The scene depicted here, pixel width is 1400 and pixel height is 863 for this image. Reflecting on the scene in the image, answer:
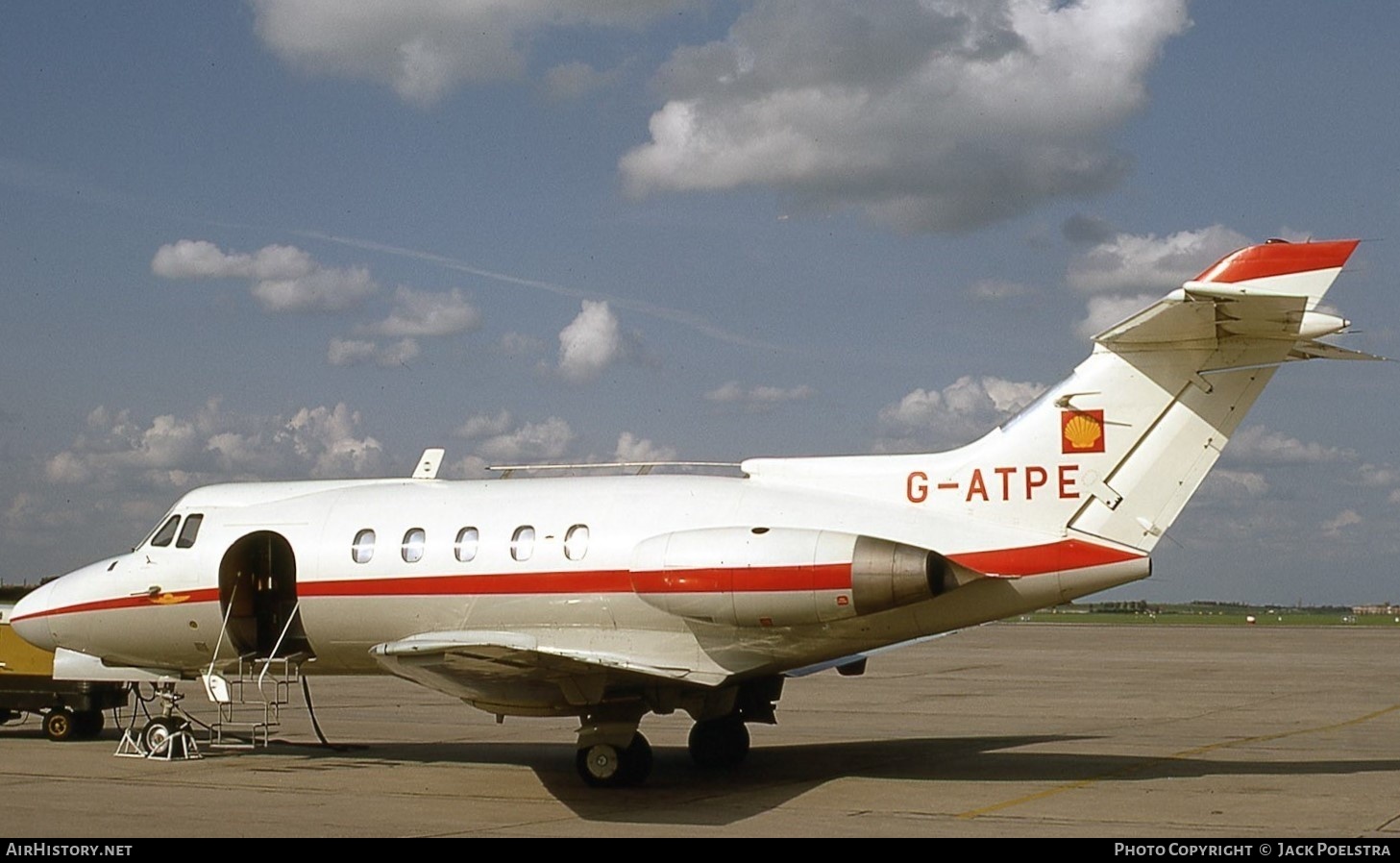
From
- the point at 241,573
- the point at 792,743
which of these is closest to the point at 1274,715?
the point at 792,743

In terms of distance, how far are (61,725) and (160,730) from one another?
342 cm

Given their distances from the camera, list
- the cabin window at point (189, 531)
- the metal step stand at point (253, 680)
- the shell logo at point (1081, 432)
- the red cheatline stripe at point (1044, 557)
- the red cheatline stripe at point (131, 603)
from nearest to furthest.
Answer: the red cheatline stripe at point (1044, 557) < the shell logo at point (1081, 432) < the metal step stand at point (253, 680) < the red cheatline stripe at point (131, 603) < the cabin window at point (189, 531)

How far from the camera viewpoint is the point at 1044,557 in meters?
14.4

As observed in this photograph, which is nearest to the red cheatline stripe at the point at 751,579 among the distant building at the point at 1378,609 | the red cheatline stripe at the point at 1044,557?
the red cheatline stripe at the point at 1044,557

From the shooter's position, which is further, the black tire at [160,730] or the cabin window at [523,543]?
the black tire at [160,730]

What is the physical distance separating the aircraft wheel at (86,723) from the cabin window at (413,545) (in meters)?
7.31

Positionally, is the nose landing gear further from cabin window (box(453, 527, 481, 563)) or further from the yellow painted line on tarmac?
the yellow painted line on tarmac

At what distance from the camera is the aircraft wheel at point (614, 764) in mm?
15031

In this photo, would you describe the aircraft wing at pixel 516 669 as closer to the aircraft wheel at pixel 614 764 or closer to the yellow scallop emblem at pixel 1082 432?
the aircraft wheel at pixel 614 764

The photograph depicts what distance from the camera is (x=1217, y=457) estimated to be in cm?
1437

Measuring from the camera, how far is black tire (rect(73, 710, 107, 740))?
20.6 meters

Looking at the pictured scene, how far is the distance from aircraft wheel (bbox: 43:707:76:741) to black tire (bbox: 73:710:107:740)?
9 cm

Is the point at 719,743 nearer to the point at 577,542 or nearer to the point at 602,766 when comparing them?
the point at 602,766

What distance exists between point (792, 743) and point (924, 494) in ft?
19.9
